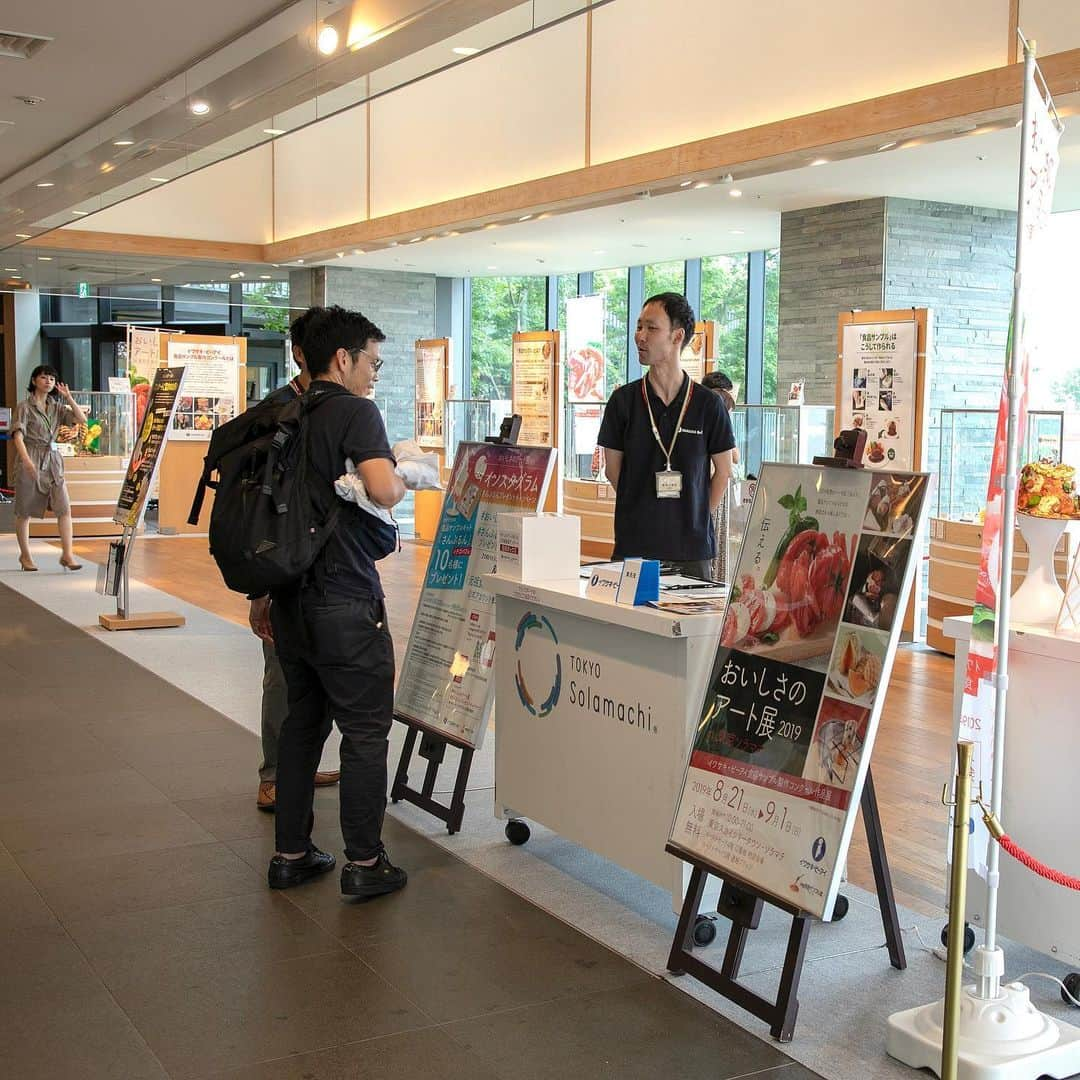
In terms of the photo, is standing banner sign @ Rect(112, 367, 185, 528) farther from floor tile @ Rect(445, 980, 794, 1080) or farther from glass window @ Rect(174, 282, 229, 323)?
glass window @ Rect(174, 282, 229, 323)

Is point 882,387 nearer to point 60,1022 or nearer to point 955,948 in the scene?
point 955,948

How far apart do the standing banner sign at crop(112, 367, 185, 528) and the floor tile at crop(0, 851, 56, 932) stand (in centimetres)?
408

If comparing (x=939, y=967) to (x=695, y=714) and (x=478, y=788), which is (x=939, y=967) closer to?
(x=695, y=714)

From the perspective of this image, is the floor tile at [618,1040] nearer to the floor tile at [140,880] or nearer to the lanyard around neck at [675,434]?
the floor tile at [140,880]

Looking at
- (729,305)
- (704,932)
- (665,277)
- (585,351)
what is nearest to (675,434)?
(704,932)

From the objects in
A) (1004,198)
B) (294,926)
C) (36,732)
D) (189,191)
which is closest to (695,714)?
(294,926)

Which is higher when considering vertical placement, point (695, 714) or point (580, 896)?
point (695, 714)

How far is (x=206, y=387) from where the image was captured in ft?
47.4

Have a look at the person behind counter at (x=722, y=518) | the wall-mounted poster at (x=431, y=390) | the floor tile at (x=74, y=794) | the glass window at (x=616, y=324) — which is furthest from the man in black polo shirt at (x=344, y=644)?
the glass window at (x=616, y=324)

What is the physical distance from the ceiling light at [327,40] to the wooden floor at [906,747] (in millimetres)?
3220

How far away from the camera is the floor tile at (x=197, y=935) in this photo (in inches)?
126

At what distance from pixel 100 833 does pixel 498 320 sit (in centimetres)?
1502

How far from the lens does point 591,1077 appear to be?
265 cm

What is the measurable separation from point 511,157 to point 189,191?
5.44 m
